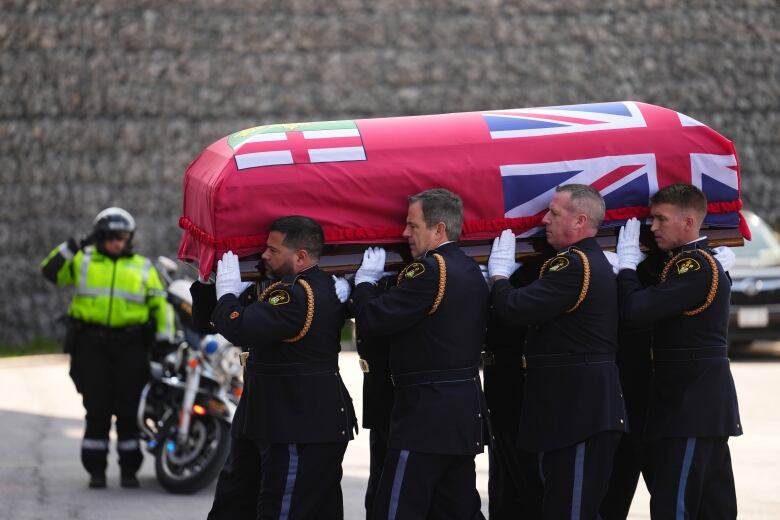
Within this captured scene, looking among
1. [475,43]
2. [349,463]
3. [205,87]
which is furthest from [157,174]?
[349,463]

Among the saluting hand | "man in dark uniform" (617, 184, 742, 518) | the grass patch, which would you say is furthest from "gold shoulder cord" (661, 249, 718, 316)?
the grass patch

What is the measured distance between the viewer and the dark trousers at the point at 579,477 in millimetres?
6426

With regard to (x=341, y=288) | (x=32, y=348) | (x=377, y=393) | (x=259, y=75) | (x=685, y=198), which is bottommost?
(x=32, y=348)

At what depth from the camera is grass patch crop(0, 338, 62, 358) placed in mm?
16969

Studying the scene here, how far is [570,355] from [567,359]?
0.07 ft

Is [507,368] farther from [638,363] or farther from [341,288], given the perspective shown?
[341,288]

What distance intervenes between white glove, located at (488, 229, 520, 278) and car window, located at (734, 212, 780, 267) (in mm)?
9183

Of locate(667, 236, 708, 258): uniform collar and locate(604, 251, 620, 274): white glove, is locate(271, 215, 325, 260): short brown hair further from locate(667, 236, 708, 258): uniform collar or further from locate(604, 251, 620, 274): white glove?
locate(667, 236, 708, 258): uniform collar

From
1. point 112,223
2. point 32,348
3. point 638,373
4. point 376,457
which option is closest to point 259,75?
point 32,348

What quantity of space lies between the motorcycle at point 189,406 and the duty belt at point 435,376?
3.06m

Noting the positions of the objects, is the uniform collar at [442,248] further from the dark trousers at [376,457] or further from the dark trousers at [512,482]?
the dark trousers at [512,482]

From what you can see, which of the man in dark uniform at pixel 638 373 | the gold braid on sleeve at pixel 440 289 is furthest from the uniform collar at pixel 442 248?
the man in dark uniform at pixel 638 373

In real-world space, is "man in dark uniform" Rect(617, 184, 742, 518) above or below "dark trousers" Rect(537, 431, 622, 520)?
above

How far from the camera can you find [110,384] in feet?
32.4
